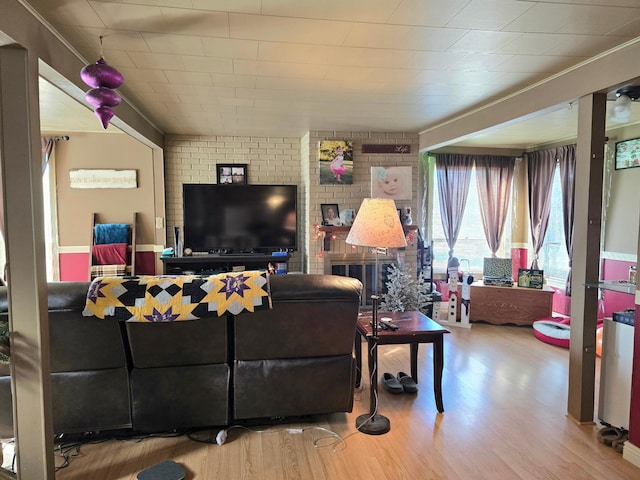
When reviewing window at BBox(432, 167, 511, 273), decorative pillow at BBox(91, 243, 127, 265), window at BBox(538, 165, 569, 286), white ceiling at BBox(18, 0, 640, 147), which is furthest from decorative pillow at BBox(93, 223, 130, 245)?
window at BBox(538, 165, 569, 286)

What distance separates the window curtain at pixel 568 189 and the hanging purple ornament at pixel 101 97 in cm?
522

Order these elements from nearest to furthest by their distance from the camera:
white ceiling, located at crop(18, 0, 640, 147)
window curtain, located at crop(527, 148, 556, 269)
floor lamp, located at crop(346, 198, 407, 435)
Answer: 1. white ceiling, located at crop(18, 0, 640, 147)
2. floor lamp, located at crop(346, 198, 407, 435)
3. window curtain, located at crop(527, 148, 556, 269)

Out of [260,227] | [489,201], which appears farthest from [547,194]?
[260,227]

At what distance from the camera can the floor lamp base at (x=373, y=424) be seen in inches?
95.6

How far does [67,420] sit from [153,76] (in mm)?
2340

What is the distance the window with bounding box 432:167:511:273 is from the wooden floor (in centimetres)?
303

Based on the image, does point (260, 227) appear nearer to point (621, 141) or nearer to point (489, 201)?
point (489, 201)

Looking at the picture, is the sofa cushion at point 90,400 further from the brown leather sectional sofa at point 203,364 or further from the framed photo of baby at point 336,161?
the framed photo of baby at point 336,161

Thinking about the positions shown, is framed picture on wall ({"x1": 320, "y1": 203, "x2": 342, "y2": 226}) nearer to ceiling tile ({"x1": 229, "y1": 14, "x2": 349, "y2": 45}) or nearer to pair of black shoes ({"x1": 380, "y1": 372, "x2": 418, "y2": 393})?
pair of black shoes ({"x1": 380, "y1": 372, "x2": 418, "y2": 393})

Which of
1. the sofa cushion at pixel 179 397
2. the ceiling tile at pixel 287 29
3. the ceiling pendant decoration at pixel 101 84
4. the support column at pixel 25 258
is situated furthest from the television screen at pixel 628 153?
the support column at pixel 25 258

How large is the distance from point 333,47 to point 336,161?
8.57 ft

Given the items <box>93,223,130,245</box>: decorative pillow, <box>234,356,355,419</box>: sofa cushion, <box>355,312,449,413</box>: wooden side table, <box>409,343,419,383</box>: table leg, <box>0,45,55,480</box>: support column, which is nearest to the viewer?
<box>0,45,55,480</box>: support column

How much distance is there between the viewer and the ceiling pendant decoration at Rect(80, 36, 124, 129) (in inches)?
81.1

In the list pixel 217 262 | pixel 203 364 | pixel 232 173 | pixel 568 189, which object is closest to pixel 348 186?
pixel 232 173
